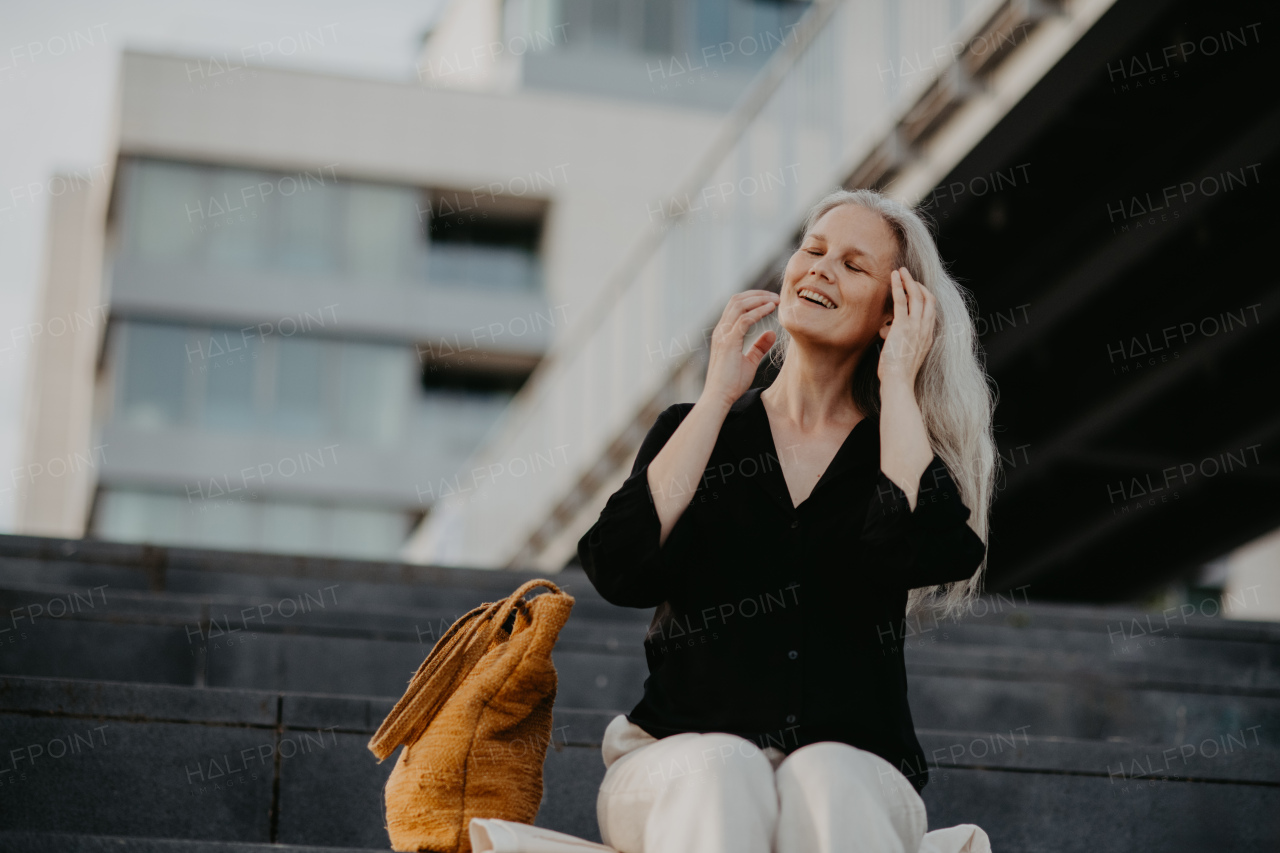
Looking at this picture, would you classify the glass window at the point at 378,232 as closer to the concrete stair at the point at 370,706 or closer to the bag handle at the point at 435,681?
the concrete stair at the point at 370,706

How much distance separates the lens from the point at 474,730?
9.47 ft

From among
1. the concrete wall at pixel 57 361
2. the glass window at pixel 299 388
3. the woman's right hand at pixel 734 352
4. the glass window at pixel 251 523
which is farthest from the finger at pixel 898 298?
the concrete wall at pixel 57 361

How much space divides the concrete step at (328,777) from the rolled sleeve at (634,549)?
85cm

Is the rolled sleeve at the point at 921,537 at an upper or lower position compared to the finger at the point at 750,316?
lower

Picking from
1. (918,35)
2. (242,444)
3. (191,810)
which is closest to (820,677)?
(191,810)

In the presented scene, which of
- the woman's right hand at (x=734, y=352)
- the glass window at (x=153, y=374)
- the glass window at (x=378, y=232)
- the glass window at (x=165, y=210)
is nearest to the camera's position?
Result: the woman's right hand at (x=734, y=352)

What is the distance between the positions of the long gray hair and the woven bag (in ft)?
2.92

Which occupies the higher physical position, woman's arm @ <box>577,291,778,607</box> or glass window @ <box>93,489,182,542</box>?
woman's arm @ <box>577,291,778,607</box>

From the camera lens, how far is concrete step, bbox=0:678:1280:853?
12.4 feet

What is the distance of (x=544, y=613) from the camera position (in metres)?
2.95

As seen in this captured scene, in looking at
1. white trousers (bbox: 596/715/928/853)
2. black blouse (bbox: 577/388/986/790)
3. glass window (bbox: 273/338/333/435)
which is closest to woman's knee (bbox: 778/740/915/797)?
white trousers (bbox: 596/715/928/853)

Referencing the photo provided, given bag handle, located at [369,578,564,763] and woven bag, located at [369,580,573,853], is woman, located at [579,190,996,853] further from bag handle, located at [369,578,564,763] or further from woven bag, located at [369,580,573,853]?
bag handle, located at [369,578,564,763]

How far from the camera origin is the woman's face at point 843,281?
3.20m

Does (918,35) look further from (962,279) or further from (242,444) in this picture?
(242,444)
